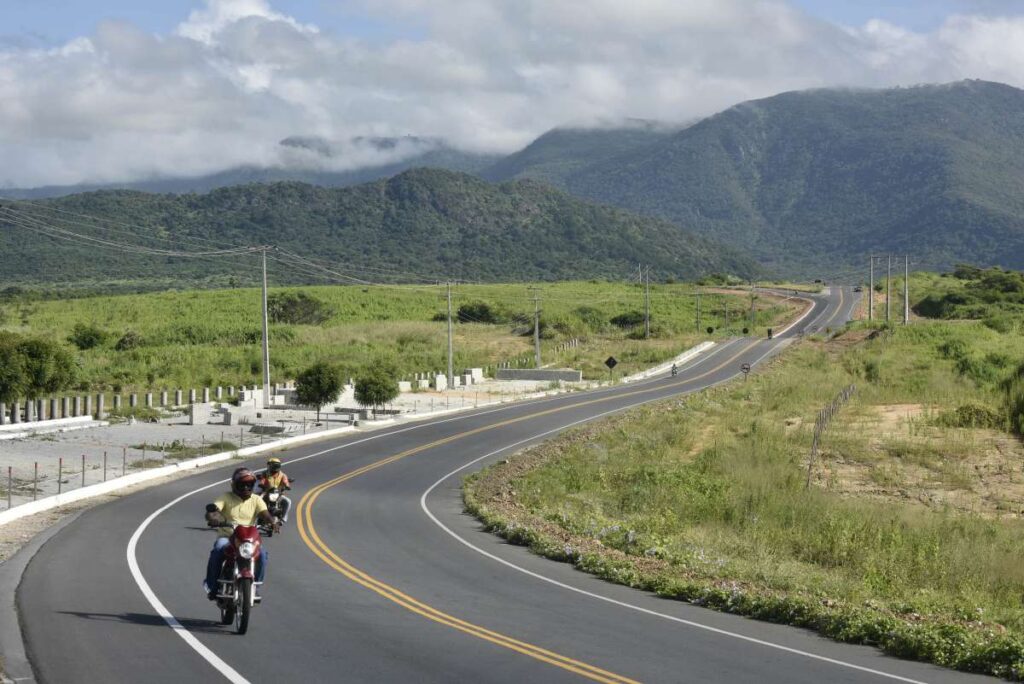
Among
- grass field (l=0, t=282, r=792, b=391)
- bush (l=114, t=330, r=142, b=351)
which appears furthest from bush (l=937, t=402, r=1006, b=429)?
bush (l=114, t=330, r=142, b=351)

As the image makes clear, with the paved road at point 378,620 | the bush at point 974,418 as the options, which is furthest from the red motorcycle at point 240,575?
the bush at point 974,418

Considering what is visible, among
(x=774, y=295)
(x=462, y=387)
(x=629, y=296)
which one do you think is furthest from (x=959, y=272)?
(x=462, y=387)

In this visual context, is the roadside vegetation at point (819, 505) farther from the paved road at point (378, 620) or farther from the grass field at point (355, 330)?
the grass field at point (355, 330)

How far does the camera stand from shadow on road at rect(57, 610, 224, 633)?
14.3 metres

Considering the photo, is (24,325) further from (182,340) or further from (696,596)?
(696,596)

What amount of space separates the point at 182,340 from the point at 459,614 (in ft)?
293

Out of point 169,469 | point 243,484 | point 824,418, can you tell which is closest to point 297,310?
point 824,418

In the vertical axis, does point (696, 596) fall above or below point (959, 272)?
below

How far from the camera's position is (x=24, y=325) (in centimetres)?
9925

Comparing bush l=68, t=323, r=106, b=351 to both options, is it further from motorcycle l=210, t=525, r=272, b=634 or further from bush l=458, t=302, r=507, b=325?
motorcycle l=210, t=525, r=272, b=634

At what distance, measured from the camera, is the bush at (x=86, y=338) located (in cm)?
9219

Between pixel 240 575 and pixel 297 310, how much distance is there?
118190 mm

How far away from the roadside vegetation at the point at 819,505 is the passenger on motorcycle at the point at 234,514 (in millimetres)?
6537

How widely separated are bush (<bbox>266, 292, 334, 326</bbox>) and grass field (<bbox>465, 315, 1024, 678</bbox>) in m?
76.0
